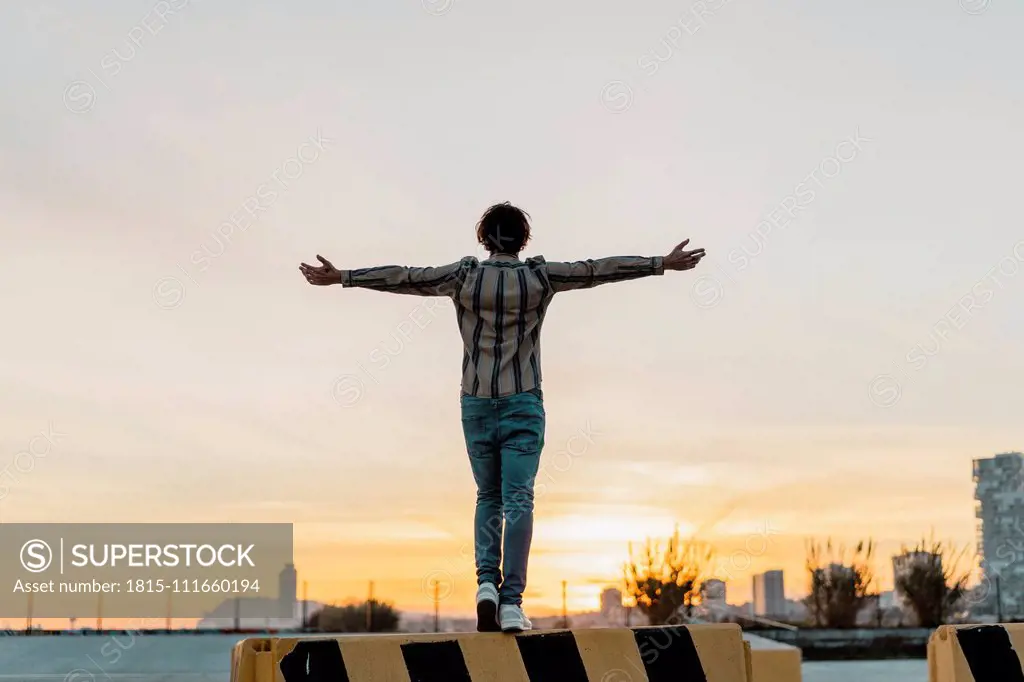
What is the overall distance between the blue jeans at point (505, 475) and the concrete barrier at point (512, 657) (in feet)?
1.81

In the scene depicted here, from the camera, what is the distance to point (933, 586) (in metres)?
22.8

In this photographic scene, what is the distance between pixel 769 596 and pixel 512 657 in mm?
22496

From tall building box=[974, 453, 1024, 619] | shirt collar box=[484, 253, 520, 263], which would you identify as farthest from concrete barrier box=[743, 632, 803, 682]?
tall building box=[974, 453, 1024, 619]

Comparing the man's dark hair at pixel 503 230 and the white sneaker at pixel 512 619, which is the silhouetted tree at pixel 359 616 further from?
the white sneaker at pixel 512 619

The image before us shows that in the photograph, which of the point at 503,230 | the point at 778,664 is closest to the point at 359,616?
the point at 778,664

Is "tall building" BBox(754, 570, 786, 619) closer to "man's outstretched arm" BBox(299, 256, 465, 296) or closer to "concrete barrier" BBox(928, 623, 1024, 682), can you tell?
"concrete barrier" BBox(928, 623, 1024, 682)

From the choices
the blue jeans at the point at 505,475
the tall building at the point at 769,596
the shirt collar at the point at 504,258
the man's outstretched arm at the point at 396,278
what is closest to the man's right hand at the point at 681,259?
the shirt collar at the point at 504,258

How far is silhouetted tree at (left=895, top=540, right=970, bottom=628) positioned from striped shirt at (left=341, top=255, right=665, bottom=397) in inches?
785

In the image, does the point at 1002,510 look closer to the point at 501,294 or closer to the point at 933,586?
the point at 933,586

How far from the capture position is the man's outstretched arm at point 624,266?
4.82 meters

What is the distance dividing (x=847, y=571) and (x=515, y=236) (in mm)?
18971

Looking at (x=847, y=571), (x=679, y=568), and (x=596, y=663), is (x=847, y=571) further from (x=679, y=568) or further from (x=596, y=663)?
(x=596, y=663)

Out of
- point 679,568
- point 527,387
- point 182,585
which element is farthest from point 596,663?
point 679,568

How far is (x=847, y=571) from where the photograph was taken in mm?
22359
